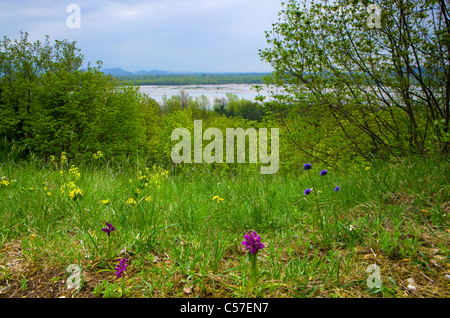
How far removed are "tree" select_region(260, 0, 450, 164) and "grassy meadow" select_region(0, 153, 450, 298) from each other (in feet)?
6.32

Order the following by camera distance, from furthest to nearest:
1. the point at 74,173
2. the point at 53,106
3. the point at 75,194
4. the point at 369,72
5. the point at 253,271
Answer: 1. the point at 53,106
2. the point at 369,72
3. the point at 74,173
4. the point at 75,194
5. the point at 253,271

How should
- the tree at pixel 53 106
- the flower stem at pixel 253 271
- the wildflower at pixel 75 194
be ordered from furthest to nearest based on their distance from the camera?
1. the tree at pixel 53 106
2. the wildflower at pixel 75 194
3. the flower stem at pixel 253 271

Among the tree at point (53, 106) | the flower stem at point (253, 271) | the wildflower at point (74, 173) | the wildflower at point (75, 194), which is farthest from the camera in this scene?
the tree at point (53, 106)

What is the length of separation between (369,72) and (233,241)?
4.53m

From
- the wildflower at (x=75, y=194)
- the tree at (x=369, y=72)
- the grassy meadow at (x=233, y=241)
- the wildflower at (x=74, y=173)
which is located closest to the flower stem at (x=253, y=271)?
the grassy meadow at (x=233, y=241)

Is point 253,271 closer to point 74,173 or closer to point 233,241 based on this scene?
point 233,241

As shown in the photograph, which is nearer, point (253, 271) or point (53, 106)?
point (253, 271)

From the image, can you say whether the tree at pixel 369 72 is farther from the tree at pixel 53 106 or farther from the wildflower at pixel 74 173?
the tree at pixel 53 106

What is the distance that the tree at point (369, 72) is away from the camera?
15.9 feet

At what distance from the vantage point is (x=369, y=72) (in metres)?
5.53

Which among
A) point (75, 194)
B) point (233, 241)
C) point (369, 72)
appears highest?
point (369, 72)

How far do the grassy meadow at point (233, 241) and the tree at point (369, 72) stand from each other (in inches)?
75.8

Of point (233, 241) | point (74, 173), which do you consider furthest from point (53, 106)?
point (233, 241)

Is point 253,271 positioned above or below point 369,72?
below
